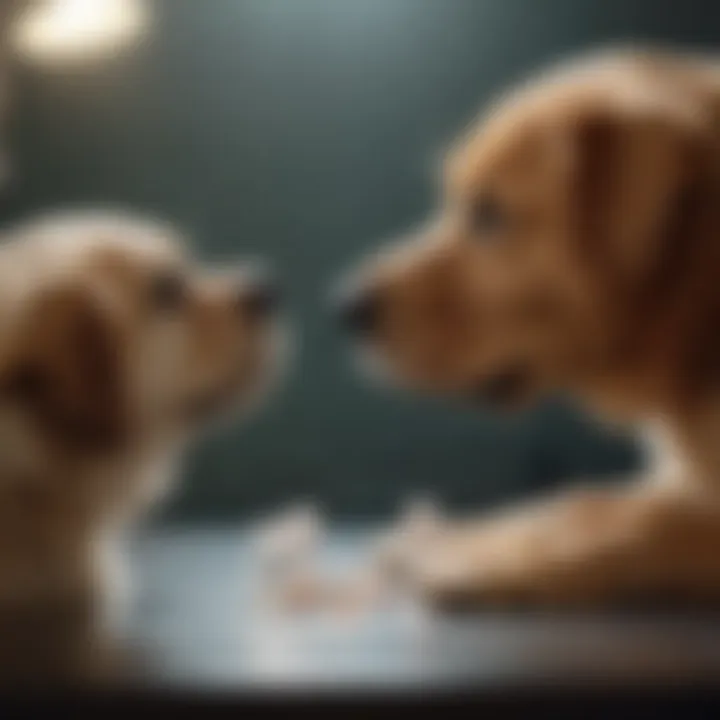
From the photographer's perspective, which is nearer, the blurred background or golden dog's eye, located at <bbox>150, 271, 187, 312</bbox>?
golden dog's eye, located at <bbox>150, 271, 187, 312</bbox>

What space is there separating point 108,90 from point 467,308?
442 mm

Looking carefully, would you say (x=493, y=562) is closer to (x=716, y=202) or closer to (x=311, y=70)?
(x=716, y=202)

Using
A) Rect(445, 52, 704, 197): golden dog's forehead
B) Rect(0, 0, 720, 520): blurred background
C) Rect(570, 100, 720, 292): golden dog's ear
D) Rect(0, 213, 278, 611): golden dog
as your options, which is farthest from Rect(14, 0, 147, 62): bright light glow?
Rect(570, 100, 720, 292): golden dog's ear

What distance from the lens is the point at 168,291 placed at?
1008 millimetres

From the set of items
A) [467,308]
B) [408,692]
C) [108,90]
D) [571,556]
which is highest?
[108,90]

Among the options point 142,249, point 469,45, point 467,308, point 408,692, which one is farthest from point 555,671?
point 469,45

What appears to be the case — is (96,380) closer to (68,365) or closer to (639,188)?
(68,365)

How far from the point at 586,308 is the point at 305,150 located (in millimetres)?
387

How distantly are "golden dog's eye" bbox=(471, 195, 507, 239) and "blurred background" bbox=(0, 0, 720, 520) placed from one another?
0.22m

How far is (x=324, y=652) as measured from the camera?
0.86 meters

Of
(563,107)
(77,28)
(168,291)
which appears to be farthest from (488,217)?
(77,28)

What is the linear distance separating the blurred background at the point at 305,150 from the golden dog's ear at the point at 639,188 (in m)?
0.29

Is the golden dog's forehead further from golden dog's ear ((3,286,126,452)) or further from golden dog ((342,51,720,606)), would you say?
golden dog's ear ((3,286,126,452))

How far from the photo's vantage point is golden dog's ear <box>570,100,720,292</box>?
957 mm
